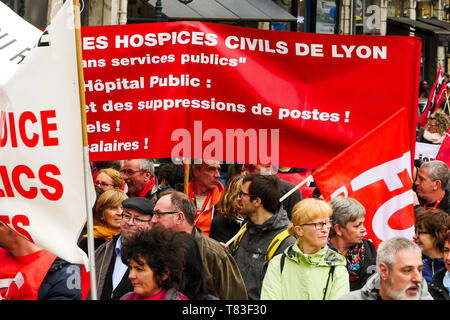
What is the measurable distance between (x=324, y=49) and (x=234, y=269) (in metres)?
1.93

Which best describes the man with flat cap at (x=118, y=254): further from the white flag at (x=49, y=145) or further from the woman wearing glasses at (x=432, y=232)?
the woman wearing glasses at (x=432, y=232)

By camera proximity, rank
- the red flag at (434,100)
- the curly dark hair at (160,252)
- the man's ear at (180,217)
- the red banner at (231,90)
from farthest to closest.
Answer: the red flag at (434,100) < the red banner at (231,90) < the man's ear at (180,217) < the curly dark hair at (160,252)

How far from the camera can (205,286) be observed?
5258mm

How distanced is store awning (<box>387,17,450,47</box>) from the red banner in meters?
26.7

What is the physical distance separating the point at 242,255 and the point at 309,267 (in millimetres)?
841

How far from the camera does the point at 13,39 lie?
20.2ft

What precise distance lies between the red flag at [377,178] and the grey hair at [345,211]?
0.55 feet

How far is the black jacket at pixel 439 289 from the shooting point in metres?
6.12

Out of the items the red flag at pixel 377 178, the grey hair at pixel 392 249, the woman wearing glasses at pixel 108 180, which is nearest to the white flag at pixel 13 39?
the red flag at pixel 377 178

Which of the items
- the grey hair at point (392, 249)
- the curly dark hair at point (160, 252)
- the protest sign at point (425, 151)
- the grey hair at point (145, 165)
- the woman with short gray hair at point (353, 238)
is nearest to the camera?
the curly dark hair at point (160, 252)

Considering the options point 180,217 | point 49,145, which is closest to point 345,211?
point 180,217

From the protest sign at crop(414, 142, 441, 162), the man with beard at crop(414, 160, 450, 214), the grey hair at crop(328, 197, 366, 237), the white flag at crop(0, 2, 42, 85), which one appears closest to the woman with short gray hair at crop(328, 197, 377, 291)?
the grey hair at crop(328, 197, 366, 237)
